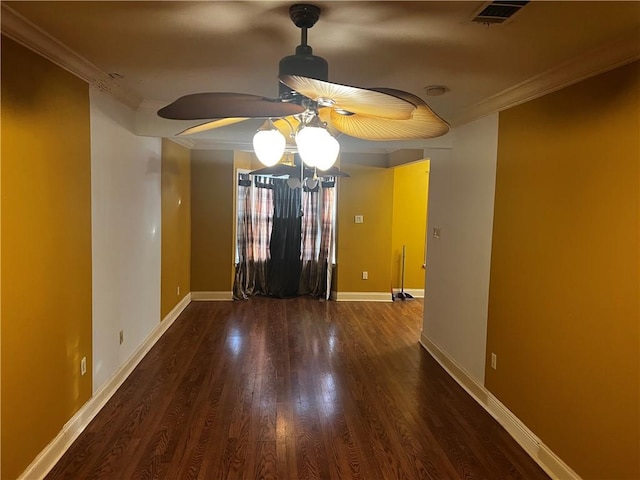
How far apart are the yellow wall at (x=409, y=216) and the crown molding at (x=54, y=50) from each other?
177 inches

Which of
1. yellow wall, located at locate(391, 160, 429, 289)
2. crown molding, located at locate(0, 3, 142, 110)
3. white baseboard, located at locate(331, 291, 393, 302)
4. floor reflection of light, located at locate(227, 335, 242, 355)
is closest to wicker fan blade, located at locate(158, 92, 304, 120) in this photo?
crown molding, located at locate(0, 3, 142, 110)

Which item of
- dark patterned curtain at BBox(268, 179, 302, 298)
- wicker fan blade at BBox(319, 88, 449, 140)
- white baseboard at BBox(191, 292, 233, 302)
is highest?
wicker fan blade at BBox(319, 88, 449, 140)

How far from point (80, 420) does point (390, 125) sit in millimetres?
2577

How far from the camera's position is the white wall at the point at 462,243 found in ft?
10.8

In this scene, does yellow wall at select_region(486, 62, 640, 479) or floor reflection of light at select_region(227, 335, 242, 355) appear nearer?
yellow wall at select_region(486, 62, 640, 479)

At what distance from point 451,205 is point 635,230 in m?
2.02

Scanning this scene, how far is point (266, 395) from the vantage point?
3309mm

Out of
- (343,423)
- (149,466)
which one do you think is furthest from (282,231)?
(149,466)

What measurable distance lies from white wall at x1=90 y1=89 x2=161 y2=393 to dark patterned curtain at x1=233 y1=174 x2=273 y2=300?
6.61 ft

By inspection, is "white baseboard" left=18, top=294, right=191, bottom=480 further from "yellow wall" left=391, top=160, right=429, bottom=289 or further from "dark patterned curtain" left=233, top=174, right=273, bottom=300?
"yellow wall" left=391, top=160, right=429, bottom=289

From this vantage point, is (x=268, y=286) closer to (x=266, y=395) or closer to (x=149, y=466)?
(x=266, y=395)

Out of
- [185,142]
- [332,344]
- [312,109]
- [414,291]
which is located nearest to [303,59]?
[312,109]

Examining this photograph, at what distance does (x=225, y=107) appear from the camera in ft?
4.70

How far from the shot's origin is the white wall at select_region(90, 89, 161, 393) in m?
2.94
